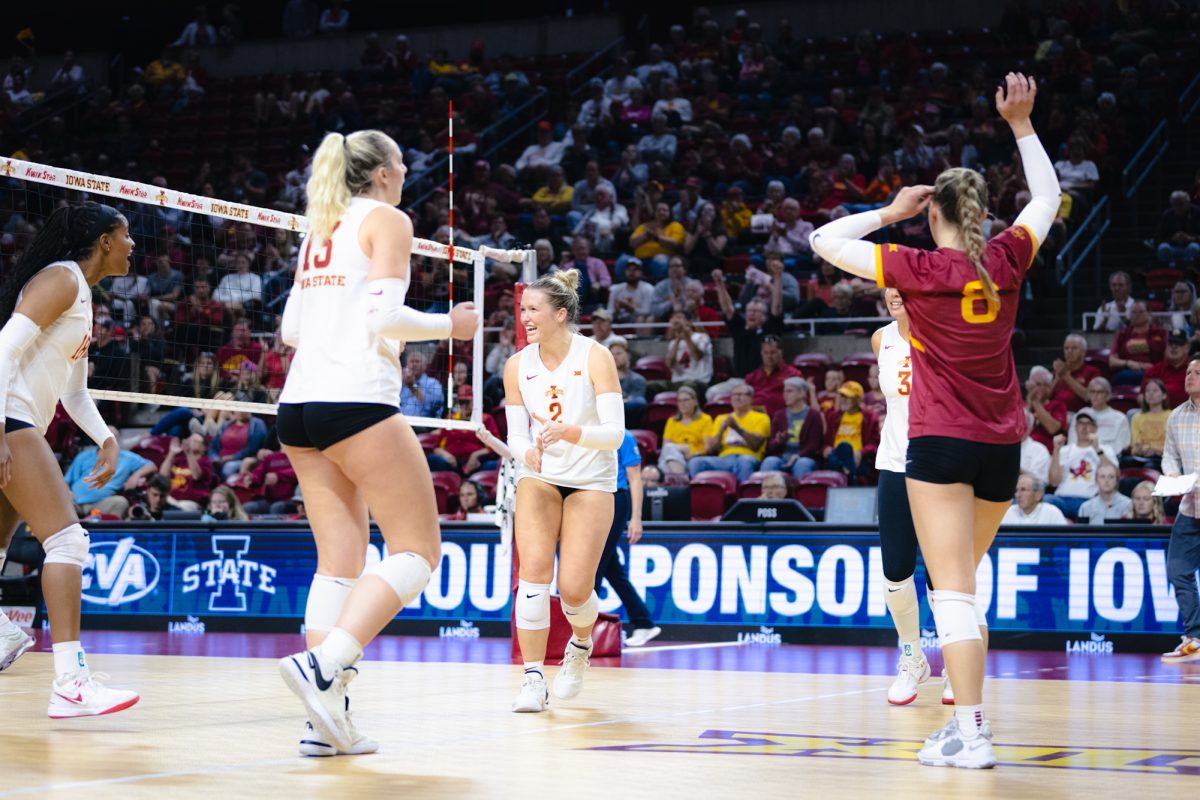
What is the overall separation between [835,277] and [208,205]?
8695 millimetres

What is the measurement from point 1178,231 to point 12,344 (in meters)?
13.0

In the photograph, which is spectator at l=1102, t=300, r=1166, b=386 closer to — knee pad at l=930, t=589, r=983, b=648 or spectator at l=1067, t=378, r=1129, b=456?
spectator at l=1067, t=378, r=1129, b=456

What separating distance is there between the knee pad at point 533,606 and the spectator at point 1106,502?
6533 mm

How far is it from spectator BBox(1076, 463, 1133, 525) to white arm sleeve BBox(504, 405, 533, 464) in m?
6.55

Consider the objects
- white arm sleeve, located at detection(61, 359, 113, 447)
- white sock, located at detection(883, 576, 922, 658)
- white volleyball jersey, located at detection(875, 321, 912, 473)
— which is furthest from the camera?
white sock, located at detection(883, 576, 922, 658)

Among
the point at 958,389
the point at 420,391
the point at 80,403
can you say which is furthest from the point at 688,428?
the point at 958,389

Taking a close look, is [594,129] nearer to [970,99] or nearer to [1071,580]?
[970,99]

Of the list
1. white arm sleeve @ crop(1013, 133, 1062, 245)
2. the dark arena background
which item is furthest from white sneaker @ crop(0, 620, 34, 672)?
white arm sleeve @ crop(1013, 133, 1062, 245)

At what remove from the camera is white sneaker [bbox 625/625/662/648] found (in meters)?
11.0

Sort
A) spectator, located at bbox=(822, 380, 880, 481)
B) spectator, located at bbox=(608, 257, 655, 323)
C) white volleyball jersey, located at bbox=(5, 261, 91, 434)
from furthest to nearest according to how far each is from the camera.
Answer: spectator, located at bbox=(608, 257, 655, 323)
spectator, located at bbox=(822, 380, 880, 481)
white volleyball jersey, located at bbox=(5, 261, 91, 434)

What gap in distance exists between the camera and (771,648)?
11.2 metres

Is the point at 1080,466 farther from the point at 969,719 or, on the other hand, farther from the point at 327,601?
the point at 327,601

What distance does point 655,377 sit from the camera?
1545cm

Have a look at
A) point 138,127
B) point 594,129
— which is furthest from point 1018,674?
point 138,127
